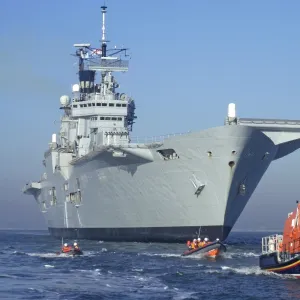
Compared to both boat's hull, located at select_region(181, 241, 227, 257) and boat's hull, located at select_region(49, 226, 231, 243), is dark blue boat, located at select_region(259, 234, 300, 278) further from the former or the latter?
boat's hull, located at select_region(49, 226, 231, 243)

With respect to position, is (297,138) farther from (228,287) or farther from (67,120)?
(67,120)

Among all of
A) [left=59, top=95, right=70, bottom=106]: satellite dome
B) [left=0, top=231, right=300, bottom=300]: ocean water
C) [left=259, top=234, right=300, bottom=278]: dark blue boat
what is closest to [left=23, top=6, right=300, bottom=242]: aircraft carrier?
[left=0, top=231, right=300, bottom=300]: ocean water

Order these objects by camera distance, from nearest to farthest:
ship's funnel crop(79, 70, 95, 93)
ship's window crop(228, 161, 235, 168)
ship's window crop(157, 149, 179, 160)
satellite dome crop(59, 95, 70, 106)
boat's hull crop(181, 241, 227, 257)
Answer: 1. boat's hull crop(181, 241, 227, 257)
2. ship's window crop(228, 161, 235, 168)
3. ship's window crop(157, 149, 179, 160)
4. ship's funnel crop(79, 70, 95, 93)
5. satellite dome crop(59, 95, 70, 106)

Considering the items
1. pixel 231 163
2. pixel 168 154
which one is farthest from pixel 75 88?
pixel 231 163

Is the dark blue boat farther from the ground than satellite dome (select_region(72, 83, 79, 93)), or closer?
closer

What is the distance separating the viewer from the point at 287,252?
98.7 ft

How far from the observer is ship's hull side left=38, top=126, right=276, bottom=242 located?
45.6 m

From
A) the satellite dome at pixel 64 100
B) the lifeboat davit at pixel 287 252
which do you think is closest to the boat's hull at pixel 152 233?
the lifeboat davit at pixel 287 252

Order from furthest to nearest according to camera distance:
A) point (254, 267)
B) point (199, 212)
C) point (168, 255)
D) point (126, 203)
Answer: point (126, 203) < point (199, 212) < point (168, 255) < point (254, 267)

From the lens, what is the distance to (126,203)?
5194 centimetres

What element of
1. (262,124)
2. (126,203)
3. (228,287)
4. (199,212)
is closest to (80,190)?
(126,203)

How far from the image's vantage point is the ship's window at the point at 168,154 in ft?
155

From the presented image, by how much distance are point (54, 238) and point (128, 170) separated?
27.8 metres

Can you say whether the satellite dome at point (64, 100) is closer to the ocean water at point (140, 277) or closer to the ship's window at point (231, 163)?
the ocean water at point (140, 277)
